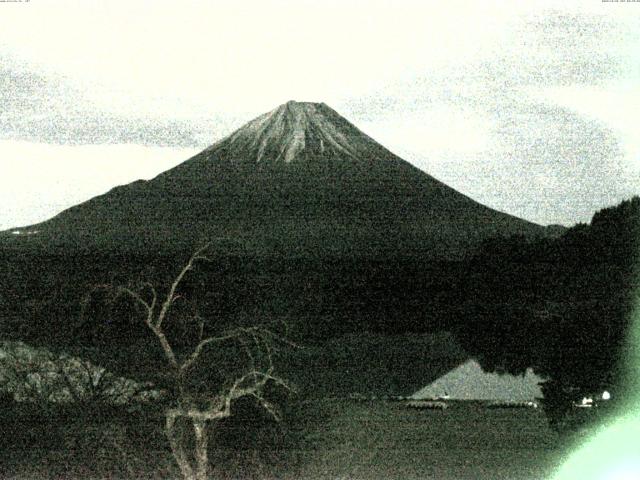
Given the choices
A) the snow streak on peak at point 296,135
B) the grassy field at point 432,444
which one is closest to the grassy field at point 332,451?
the grassy field at point 432,444

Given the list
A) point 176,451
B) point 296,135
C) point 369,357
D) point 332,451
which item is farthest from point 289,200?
point 176,451

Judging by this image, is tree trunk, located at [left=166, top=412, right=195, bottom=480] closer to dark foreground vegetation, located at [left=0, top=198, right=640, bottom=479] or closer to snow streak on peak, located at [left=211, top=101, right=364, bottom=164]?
dark foreground vegetation, located at [left=0, top=198, right=640, bottom=479]

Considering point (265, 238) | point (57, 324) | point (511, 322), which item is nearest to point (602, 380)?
point (511, 322)

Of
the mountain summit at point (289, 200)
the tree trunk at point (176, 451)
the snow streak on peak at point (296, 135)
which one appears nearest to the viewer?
the tree trunk at point (176, 451)

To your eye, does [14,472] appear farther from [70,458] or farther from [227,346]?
[227,346]

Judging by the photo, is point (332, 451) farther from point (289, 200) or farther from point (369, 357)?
point (289, 200)

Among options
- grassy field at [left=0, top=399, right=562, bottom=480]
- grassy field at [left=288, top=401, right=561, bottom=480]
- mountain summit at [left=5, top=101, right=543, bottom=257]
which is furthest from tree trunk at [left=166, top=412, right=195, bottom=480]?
mountain summit at [left=5, top=101, right=543, bottom=257]

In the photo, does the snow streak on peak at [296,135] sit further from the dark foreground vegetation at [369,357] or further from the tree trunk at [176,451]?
the tree trunk at [176,451]
